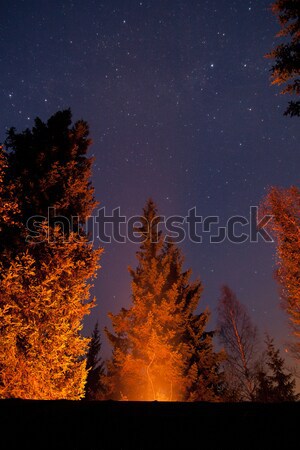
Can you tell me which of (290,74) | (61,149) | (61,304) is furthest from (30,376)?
(290,74)

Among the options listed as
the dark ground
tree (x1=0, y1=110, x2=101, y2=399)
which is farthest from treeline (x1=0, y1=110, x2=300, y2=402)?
the dark ground

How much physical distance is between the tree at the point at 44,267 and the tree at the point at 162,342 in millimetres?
8915

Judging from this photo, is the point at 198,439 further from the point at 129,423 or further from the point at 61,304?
the point at 61,304

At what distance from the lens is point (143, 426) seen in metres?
3.35

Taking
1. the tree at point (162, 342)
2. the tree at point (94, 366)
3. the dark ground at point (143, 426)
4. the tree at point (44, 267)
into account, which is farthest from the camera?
the tree at point (94, 366)

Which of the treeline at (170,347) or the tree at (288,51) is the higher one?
the tree at (288,51)

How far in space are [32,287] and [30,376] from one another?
3.06 meters

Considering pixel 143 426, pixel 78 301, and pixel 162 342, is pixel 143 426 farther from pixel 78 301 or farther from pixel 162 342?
pixel 162 342

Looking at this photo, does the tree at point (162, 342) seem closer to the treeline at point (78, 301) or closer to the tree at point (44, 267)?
the treeline at point (78, 301)

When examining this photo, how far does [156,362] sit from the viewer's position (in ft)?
62.1

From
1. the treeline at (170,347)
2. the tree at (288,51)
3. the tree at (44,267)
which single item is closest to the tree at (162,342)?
the treeline at (170,347)

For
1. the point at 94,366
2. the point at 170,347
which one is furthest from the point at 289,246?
the point at 94,366

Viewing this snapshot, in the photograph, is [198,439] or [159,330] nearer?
[198,439]

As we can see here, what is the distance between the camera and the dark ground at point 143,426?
298 cm
